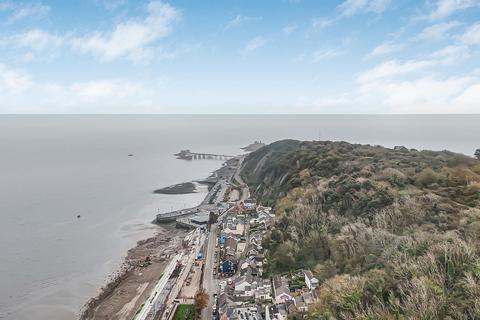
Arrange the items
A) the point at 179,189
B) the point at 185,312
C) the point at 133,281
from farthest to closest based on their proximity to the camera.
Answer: the point at 179,189 → the point at 133,281 → the point at 185,312

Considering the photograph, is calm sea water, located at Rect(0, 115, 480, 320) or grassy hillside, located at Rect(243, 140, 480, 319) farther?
calm sea water, located at Rect(0, 115, 480, 320)

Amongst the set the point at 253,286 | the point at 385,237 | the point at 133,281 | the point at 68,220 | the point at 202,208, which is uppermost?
the point at 385,237

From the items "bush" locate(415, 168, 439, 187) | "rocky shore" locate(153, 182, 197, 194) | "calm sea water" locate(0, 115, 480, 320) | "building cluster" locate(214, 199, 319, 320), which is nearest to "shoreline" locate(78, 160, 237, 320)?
"calm sea water" locate(0, 115, 480, 320)

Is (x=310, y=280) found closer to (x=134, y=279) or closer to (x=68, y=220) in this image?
(x=134, y=279)

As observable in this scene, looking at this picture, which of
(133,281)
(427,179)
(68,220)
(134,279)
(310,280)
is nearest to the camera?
(310,280)

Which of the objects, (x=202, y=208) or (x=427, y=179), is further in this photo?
(x=202, y=208)

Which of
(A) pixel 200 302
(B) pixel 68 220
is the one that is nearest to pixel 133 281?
(A) pixel 200 302

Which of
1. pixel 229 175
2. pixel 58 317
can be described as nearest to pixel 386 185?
pixel 58 317

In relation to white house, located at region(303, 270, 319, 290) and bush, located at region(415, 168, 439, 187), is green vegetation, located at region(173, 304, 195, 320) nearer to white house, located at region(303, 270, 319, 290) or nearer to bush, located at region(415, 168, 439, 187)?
white house, located at region(303, 270, 319, 290)
